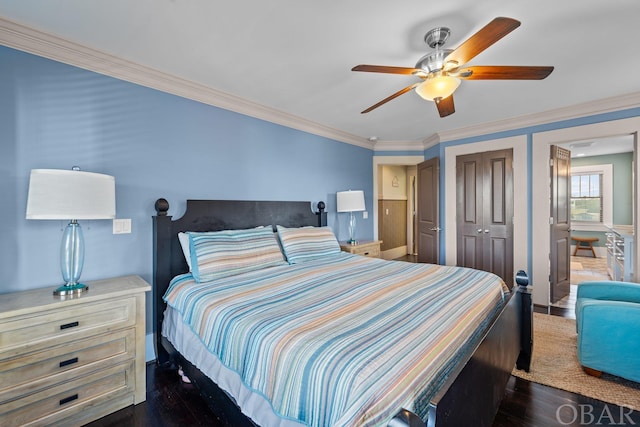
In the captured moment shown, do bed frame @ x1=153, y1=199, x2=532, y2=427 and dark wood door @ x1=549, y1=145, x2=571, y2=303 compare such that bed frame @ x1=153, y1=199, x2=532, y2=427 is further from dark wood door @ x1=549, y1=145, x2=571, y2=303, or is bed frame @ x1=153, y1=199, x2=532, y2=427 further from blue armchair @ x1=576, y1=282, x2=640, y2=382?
dark wood door @ x1=549, y1=145, x2=571, y2=303

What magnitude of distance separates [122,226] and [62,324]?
2.72 feet

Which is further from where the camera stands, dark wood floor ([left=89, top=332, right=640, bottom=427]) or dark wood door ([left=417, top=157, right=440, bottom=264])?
dark wood door ([left=417, top=157, right=440, bottom=264])

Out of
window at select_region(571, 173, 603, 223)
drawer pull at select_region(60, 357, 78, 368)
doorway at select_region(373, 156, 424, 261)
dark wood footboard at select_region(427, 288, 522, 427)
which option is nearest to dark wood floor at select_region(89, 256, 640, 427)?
dark wood footboard at select_region(427, 288, 522, 427)

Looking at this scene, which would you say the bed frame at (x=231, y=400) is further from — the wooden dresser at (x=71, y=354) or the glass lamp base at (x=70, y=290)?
the glass lamp base at (x=70, y=290)

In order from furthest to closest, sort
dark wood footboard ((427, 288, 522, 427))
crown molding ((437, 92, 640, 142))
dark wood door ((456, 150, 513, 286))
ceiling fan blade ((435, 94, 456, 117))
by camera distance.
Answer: dark wood door ((456, 150, 513, 286)), crown molding ((437, 92, 640, 142)), ceiling fan blade ((435, 94, 456, 117)), dark wood footboard ((427, 288, 522, 427))

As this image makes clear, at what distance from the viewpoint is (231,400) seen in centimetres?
142

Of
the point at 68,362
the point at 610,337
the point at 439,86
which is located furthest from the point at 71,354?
the point at 610,337

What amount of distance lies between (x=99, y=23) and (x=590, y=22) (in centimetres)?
318

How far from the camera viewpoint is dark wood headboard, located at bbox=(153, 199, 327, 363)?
7.53 feet

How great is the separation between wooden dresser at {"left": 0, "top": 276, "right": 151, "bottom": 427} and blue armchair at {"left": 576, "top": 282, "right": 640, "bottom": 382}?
10.4 feet

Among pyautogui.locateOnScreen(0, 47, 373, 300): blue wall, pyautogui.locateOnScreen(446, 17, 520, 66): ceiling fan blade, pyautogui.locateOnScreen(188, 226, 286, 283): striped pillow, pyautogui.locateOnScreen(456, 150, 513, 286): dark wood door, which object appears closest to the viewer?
pyautogui.locateOnScreen(446, 17, 520, 66): ceiling fan blade

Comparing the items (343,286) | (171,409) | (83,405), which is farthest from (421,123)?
(83,405)

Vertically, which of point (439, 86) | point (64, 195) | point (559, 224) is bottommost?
point (559, 224)

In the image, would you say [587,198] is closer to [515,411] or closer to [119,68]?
[515,411]
